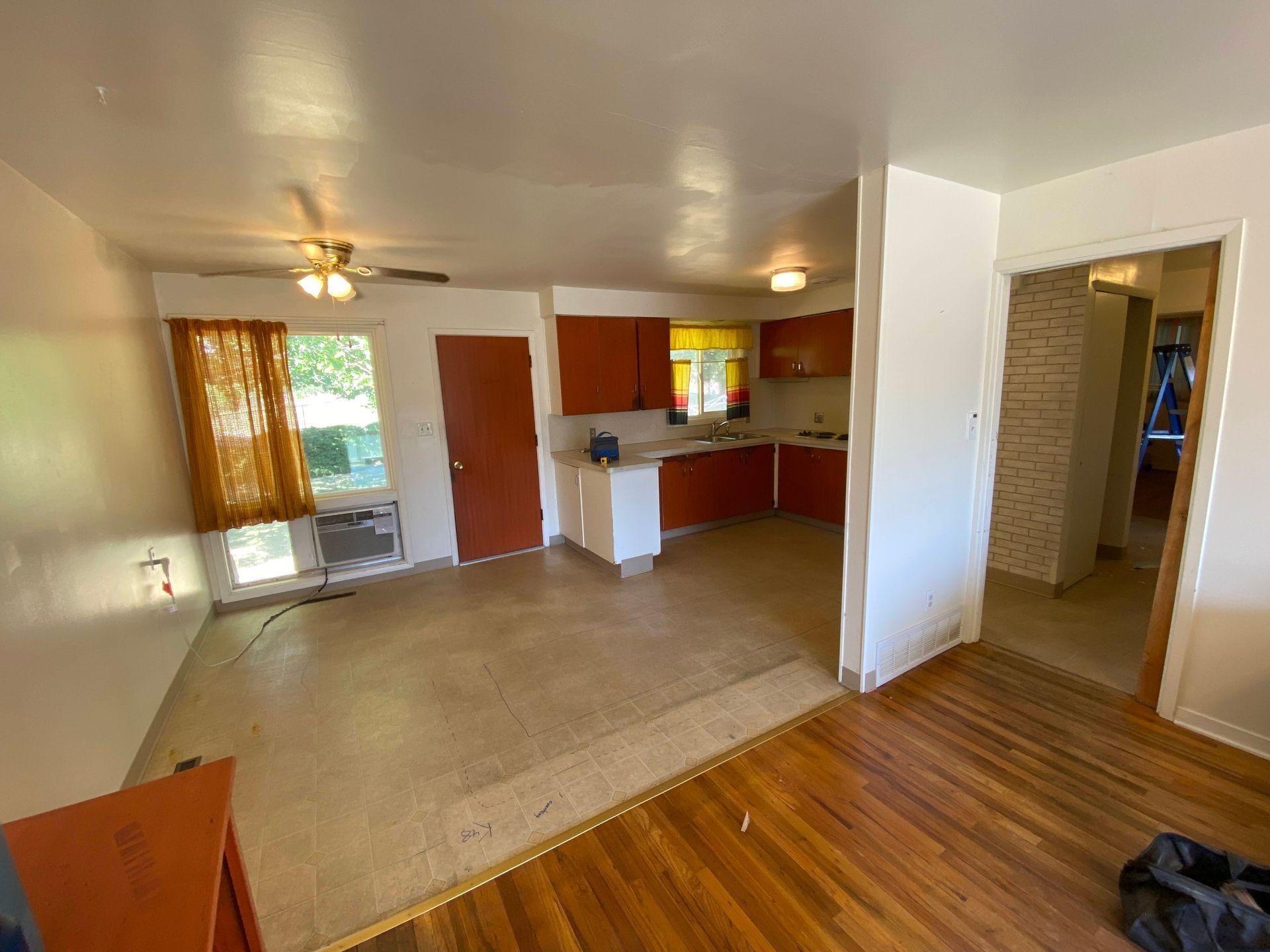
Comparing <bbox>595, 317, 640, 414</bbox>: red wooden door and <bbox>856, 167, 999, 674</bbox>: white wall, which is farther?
<bbox>595, 317, 640, 414</bbox>: red wooden door

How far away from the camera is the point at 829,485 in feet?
16.2

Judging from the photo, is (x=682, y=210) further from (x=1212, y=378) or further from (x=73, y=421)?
(x=73, y=421)

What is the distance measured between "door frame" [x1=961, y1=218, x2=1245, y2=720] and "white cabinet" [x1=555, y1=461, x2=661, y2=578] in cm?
239

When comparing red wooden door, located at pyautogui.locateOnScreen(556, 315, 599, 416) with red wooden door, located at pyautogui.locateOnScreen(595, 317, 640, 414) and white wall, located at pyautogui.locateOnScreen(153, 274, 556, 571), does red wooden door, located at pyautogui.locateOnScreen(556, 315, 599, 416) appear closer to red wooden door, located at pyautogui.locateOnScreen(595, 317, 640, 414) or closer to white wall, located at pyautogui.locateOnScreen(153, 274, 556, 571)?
red wooden door, located at pyautogui.locateOnScreen(595, 317, 640, 414)

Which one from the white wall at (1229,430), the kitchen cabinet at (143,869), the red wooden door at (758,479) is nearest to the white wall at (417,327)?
the red wooden door at (758,479)

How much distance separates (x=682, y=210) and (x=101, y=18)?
200 cm

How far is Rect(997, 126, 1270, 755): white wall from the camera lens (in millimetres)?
1860

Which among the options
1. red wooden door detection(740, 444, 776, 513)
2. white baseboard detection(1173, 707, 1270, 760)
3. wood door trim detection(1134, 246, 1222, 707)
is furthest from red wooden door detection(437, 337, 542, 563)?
white baseboard detection(1173, 707, 1270, 760)

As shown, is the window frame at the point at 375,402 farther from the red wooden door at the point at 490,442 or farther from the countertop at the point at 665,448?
the countertop at the point at 665,448

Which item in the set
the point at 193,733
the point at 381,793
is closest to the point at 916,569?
the point at 381,793

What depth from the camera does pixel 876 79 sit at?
144 cm

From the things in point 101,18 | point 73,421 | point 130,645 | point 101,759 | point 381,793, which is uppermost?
point 101,18

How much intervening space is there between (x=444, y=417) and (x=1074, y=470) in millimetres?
4619

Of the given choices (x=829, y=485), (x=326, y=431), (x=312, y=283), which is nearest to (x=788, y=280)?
(x=829, y=485)
